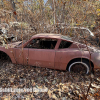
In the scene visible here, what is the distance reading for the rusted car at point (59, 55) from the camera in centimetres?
261

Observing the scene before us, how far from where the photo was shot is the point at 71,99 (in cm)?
199

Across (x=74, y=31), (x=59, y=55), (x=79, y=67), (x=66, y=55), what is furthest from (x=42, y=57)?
(x=74, y=31)

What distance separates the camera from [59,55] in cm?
272

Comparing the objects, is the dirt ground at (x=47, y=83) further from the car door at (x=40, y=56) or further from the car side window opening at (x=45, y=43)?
the car side window opening at (x=45, y=43)

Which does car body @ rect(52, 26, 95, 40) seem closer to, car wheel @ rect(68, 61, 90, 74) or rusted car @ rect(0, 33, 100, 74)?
rusted car @ rect(0, 33, 100, 74)

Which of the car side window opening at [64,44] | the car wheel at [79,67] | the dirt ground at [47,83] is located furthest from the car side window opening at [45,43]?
the car wheel at [79,67]

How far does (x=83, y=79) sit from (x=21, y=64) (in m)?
2.37

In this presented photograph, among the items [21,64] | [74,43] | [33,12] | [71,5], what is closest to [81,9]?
[71,5]

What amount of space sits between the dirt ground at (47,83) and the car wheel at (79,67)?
0.47ft

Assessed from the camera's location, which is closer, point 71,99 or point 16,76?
point 71,99

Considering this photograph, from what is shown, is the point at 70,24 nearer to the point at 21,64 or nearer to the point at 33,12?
the point at 33,12

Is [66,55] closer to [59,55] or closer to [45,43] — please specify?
[59,55]

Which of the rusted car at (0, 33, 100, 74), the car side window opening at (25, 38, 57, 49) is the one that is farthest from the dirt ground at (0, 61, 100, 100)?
the car side window opening at (25, 38, 57, 49)

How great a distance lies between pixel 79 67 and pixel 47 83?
48.5 inches
